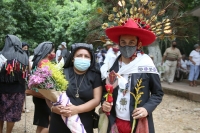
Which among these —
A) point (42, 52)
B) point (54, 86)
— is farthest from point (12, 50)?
point (54, 86)

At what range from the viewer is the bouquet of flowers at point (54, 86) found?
7.93 ft

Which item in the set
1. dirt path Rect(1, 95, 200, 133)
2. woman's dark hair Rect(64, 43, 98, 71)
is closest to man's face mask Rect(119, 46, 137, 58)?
woman's dark hair Rect(64, 43, 98, 71)

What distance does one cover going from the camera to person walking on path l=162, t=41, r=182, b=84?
9.90 meters

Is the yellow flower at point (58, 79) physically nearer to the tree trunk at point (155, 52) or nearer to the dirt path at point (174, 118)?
the dirt path at point (174, 118)

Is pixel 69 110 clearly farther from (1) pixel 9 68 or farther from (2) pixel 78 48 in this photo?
(1) pixel 9 68

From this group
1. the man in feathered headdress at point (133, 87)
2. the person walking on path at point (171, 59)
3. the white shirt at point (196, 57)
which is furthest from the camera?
the person walking on path at point (171, 59)

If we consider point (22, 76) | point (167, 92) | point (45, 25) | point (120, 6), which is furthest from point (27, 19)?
point (120, 6)

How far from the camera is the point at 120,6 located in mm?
3293

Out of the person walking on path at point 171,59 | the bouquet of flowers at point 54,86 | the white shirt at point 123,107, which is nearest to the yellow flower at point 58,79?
the bouquet of flowers at point 54,86

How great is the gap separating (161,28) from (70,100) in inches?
56.4

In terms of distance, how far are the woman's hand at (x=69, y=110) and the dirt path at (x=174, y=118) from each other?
3.09 metres

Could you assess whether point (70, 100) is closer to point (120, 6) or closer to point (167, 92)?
point (120, 6)

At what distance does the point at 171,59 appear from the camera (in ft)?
32.8

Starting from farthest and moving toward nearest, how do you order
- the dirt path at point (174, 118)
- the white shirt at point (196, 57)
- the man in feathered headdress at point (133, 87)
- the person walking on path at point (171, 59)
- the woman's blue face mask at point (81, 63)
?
the person walking on path at point (171, 59) < the white shirt at point (196, 57) < the dirt path at point (174, 118) < the woman's blue face mask at point (81, 63) < the man in feathered headdress at point (133, 87)
